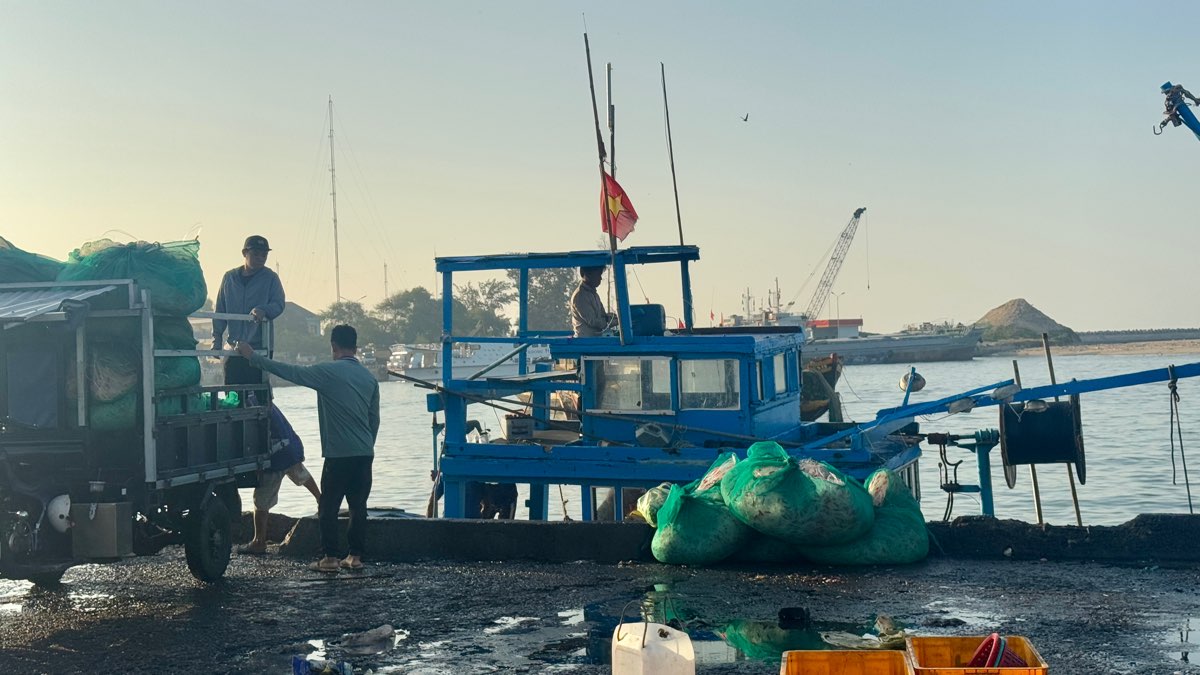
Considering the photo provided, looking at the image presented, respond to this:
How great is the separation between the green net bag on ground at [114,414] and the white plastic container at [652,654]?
4.22m

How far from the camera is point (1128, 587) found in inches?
329

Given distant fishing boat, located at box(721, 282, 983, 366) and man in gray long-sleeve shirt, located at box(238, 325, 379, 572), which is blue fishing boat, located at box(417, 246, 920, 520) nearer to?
man in gray long-sleeve shirt, located at box(238, 325, 379, 572)

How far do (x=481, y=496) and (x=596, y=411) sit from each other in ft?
6.08

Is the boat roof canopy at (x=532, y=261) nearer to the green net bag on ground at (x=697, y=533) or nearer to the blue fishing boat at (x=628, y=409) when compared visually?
the blue fishing boat at (x=628, y=409)

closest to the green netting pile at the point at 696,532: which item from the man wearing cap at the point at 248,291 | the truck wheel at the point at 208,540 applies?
the truck wheel at the point at 208,540

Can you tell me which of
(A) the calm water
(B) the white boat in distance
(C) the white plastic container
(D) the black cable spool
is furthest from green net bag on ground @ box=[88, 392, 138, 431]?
(B) the white boat in distance

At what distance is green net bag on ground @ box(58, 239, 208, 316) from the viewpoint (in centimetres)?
852

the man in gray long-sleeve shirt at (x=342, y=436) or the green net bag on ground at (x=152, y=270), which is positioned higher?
the green net bag on ground at (x=152, y=270)

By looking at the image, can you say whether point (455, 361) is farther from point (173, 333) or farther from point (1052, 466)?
point (173, 333)

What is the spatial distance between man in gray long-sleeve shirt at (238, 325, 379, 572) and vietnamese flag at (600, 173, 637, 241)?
4.61 m

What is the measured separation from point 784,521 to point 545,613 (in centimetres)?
207

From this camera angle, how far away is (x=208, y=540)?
9008mm

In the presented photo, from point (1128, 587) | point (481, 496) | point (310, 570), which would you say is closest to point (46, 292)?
point (310, 570)

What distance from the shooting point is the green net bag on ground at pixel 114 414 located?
816 centimetres
